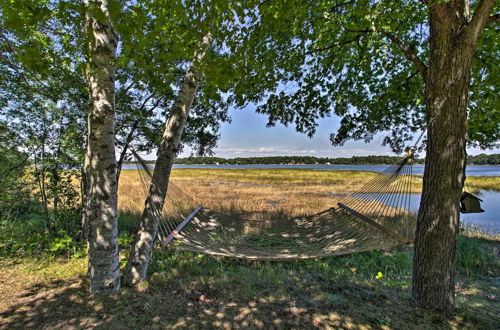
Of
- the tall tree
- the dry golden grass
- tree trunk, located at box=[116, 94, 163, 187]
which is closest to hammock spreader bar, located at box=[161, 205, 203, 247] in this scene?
tree trunk, located at box=[116, 94, 163, 187]

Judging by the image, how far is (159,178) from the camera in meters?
2.72

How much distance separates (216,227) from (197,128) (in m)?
2.19

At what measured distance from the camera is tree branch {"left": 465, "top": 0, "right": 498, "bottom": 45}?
194cm

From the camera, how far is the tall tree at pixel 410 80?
2.09 m

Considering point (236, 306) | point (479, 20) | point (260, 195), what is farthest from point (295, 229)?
point (260, 195)

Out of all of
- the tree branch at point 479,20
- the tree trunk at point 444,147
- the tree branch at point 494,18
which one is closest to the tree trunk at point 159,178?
the tree trunk at point 444,147

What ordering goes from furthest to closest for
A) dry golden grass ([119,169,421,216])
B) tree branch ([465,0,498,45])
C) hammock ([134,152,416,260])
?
dry golden grass ([119,169,421,216])
hammock ([134,152,416,260])
tree branch ([465,0,498,45])

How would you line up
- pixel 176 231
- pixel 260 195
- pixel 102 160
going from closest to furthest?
1. pixel 102 160
2. pixel 176 231
3. pixel 260 195

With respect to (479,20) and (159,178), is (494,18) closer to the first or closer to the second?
(479,20)

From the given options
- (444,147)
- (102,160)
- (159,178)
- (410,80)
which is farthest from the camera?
(410,80)

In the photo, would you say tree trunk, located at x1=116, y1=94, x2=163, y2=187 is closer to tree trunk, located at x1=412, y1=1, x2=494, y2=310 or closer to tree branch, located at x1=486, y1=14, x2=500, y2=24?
tree trunk, located at x1=412, y1=1, x2=494, y2=310

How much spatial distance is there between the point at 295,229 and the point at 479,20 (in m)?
3.60

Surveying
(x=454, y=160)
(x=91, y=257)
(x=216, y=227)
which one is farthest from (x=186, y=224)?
(x=454, y=160)

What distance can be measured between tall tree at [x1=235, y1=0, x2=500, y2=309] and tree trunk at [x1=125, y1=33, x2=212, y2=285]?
2.82 feet
